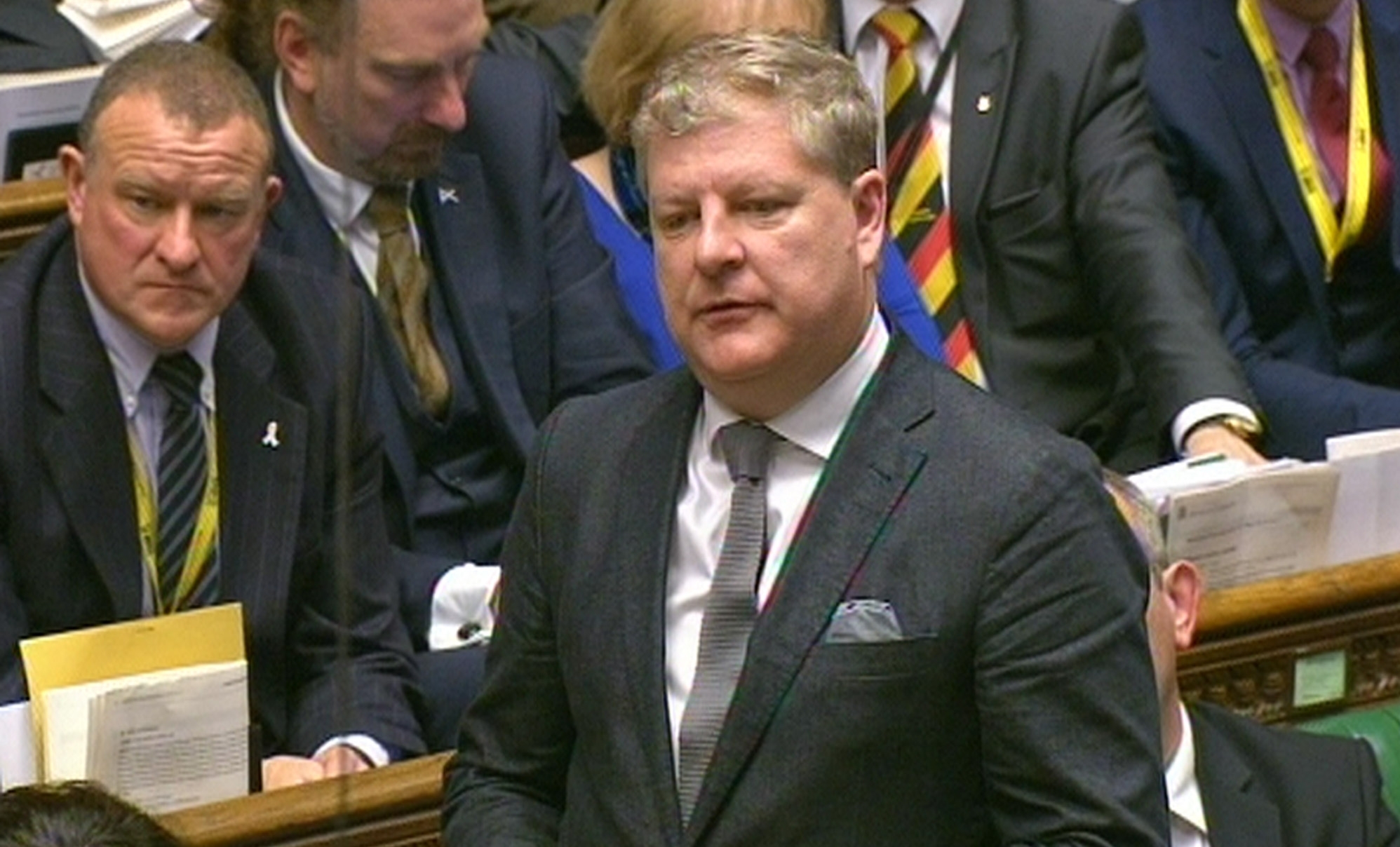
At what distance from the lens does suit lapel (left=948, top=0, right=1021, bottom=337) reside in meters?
3.25

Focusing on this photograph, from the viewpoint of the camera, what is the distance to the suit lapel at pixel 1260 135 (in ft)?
11.3

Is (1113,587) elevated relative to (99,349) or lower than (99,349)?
elevated

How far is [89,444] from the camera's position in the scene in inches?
105

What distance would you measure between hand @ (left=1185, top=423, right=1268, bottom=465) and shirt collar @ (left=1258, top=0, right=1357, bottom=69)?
587 millimetres

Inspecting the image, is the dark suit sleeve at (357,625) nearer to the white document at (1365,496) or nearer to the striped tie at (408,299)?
the striped tie at (408,299)

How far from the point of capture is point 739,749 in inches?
69.5

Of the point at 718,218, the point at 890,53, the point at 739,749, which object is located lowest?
the point at 890,53

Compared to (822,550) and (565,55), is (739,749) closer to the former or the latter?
(822,550)

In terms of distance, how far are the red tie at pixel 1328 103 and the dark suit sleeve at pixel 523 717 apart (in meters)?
1.78

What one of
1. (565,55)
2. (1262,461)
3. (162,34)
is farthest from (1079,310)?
(162,34)

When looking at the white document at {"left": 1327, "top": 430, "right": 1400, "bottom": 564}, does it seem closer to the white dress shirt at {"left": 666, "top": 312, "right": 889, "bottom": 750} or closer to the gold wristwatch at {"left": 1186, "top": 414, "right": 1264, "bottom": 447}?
the gold wristwatch at {"left": 1186, "top": 414, "right": 1264, "bottom": 447}

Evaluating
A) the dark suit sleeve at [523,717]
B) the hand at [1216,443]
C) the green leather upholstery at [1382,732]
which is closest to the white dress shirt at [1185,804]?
the green leather upholstery at [1382,732]

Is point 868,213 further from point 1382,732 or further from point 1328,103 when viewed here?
point 1328,103

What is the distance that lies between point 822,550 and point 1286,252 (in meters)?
1.82
